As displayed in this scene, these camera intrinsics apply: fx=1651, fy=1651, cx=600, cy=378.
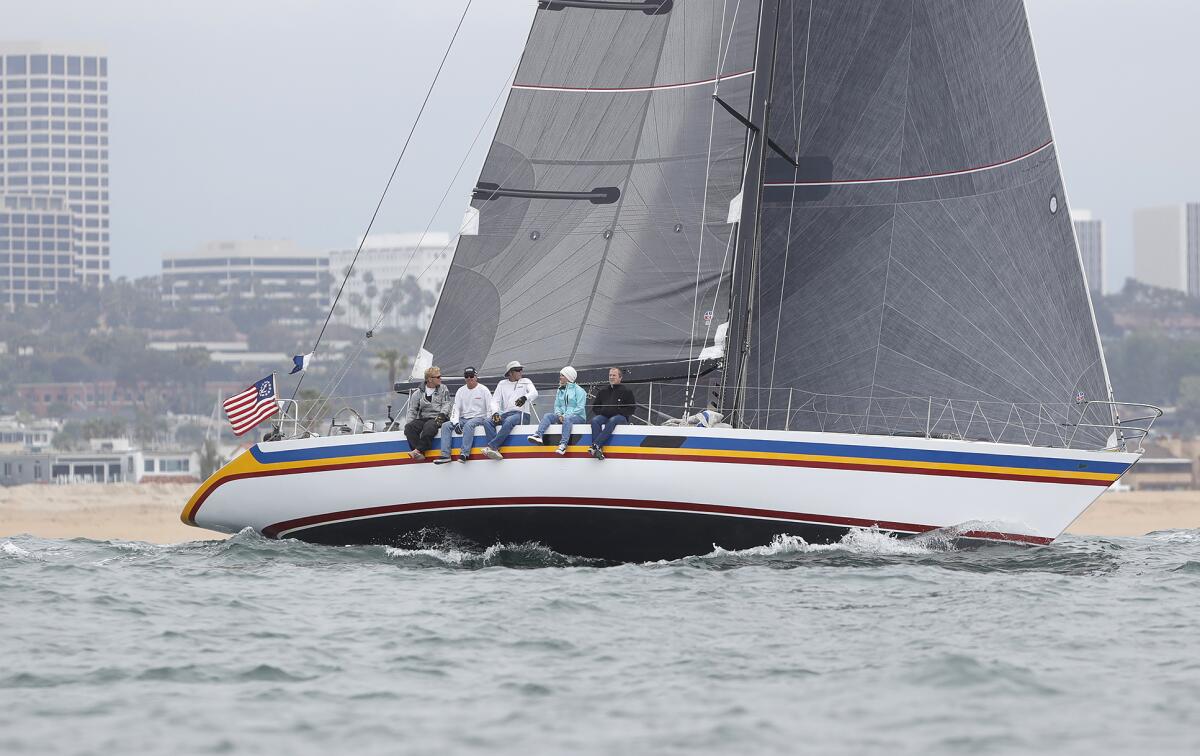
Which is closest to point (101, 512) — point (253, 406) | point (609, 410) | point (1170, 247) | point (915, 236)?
point (253, 406)

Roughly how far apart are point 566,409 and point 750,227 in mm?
2506

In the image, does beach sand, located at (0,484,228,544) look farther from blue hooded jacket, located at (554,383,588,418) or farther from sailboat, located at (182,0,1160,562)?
blue hooded jacket, located at (554,383,588,418)

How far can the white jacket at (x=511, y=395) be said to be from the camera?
14336 millimetres

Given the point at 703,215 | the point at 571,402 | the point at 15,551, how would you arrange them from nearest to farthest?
1. the point at 571,402
2. the point at 703,215
3. the point at 15,551

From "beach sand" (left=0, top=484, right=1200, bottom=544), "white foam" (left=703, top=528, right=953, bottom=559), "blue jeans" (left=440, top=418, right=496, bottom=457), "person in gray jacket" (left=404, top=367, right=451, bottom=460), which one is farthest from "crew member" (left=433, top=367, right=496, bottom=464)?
"beach sand" (left=0, top=484, right=1200, bottom=544)

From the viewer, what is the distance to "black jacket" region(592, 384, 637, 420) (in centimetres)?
1395

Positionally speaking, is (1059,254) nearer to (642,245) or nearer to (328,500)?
(642,245)

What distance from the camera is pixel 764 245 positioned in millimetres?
15914

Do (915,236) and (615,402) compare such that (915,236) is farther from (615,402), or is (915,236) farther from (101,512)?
(101,512)

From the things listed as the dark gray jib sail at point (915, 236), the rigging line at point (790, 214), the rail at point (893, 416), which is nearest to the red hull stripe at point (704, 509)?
the rail at point (893, 416)

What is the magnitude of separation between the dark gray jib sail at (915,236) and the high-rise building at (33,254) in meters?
181

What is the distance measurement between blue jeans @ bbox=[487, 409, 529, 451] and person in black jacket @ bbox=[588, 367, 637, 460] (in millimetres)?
672

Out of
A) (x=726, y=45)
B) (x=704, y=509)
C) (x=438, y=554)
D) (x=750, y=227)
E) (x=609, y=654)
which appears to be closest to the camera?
(x=609, y=654)

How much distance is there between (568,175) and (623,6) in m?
1.73
